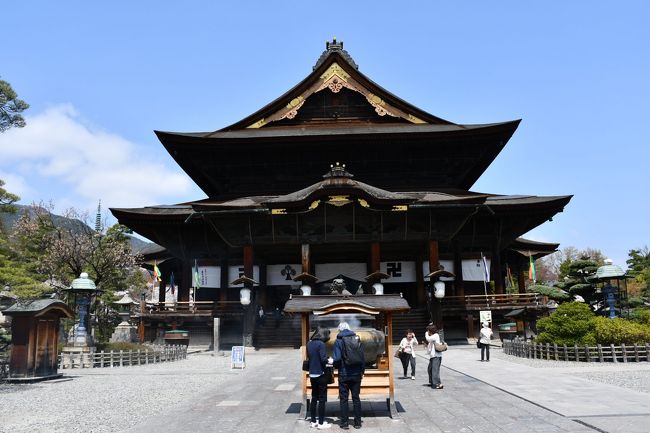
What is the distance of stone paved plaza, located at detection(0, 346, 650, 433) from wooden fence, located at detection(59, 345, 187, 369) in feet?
12.5

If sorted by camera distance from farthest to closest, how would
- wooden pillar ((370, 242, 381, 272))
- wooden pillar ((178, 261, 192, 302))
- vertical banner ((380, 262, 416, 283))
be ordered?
wooden pillar ((178, 261, 192, 302)) → vertical banner ((380, 262, 416, 283)) → wooden pillar ((370, 242, 381, 272))

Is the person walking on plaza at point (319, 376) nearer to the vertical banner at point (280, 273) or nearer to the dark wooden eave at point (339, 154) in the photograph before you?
the dark wooden eave at point (339, 154)

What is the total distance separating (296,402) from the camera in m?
11.2

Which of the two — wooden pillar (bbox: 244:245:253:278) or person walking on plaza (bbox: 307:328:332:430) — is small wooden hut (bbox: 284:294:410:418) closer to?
person walking on plaza (bbox: 307:328:332:430)

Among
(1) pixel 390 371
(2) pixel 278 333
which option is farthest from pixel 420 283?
(1) pixel 390 371

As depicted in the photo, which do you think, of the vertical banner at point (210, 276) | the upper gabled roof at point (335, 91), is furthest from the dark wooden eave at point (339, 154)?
the vertical banner at point (210, 276)

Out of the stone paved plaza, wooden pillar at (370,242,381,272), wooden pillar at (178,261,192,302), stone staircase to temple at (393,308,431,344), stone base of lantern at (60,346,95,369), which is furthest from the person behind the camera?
wooden pillar at (178,261,192,302)

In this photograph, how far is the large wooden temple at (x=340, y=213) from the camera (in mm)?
27531

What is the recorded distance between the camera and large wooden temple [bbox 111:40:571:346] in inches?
1084

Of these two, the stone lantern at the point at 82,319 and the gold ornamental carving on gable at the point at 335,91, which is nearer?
the stone lantern at the point at 82,319

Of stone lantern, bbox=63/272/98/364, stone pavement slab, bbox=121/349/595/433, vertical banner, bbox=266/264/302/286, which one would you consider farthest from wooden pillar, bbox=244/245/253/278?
stone pavement slab, bbox=121/349/595/433

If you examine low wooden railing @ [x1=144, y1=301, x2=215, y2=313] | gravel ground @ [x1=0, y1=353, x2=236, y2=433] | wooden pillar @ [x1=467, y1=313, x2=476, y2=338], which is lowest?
gravel ground @ [x1=0, y1=353, x2=236, y2=433]

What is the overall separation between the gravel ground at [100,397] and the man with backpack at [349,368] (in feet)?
13.7

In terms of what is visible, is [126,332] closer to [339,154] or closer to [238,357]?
[339,154]
